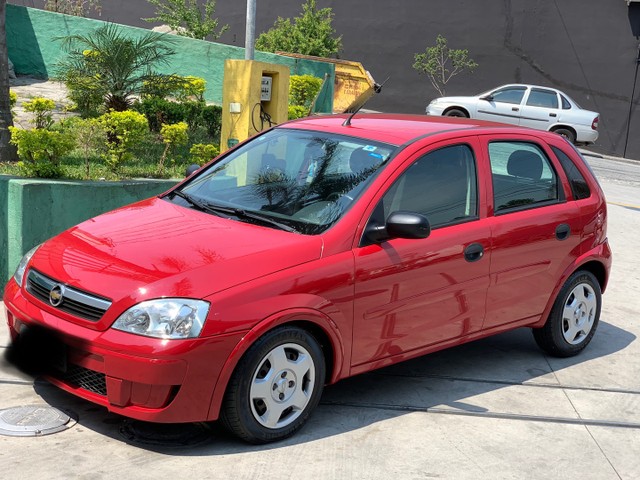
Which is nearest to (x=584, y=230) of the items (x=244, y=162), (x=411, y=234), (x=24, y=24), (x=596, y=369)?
(x=596, y=369)

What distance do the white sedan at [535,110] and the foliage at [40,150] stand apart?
54.0ft

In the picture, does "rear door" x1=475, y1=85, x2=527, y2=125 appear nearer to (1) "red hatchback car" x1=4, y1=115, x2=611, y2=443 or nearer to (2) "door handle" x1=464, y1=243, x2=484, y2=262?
(1) "red hatchback car" x1=4, y1=115, x2=611, y2=443

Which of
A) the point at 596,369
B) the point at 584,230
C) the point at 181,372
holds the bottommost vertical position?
the point at 596,369

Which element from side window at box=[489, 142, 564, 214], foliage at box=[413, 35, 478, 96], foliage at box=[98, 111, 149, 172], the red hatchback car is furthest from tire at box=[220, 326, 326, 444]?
foliage at box=[413, 35, 478, 96]

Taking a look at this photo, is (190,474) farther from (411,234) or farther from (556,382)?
(556,382)

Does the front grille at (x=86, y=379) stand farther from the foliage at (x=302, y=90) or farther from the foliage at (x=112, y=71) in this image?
the foliage at (x=302, y=90)

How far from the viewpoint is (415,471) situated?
4.71m

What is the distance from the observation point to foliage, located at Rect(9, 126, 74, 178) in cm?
748

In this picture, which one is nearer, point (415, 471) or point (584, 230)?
point (415, 471)

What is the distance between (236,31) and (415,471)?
25.9m

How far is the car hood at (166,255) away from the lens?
459cm

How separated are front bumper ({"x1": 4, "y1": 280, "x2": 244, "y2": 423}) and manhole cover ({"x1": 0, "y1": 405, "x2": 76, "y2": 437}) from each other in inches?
14.0

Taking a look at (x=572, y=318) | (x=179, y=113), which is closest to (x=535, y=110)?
(x=179, y=113)

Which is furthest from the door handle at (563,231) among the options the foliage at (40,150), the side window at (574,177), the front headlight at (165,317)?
the foliage at (40,150)
